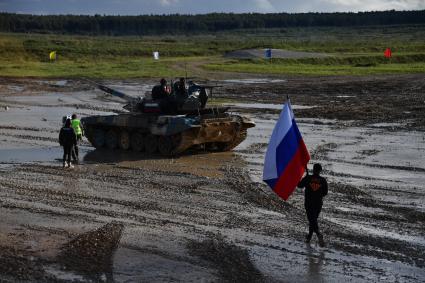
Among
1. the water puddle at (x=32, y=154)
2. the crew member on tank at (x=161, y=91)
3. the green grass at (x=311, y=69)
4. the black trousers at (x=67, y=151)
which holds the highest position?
the crew member on tank at (x=161, y=91)

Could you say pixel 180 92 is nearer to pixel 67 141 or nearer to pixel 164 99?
pixel 164 99

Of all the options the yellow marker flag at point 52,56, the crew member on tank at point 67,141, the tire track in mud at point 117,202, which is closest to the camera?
the tire track in mud at point 117,202

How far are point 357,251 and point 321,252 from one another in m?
0.54

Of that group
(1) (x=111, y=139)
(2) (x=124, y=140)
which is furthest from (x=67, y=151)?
(1) (x=111, y=139)

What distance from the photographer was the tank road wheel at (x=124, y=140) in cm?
2197

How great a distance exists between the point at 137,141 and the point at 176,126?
6.81 feet

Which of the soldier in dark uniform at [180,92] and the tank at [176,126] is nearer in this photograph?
the tank at [176,126]

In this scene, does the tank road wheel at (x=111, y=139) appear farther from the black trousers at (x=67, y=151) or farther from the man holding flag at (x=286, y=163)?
the man holding flag at (x=286, y=163)

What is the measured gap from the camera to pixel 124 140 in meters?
22.1

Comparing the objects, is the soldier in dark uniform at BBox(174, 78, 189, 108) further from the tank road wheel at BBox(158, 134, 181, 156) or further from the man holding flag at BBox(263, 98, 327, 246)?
the man holding flag at BBox(263, 98, 327, 246)

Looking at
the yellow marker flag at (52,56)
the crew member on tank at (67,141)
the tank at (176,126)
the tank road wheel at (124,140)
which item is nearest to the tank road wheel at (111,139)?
the tank at (176,126)

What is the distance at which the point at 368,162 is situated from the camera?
19.7 meters

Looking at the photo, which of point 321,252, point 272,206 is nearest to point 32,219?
point 272,206

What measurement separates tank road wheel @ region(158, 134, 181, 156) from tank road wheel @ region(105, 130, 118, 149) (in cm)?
194
